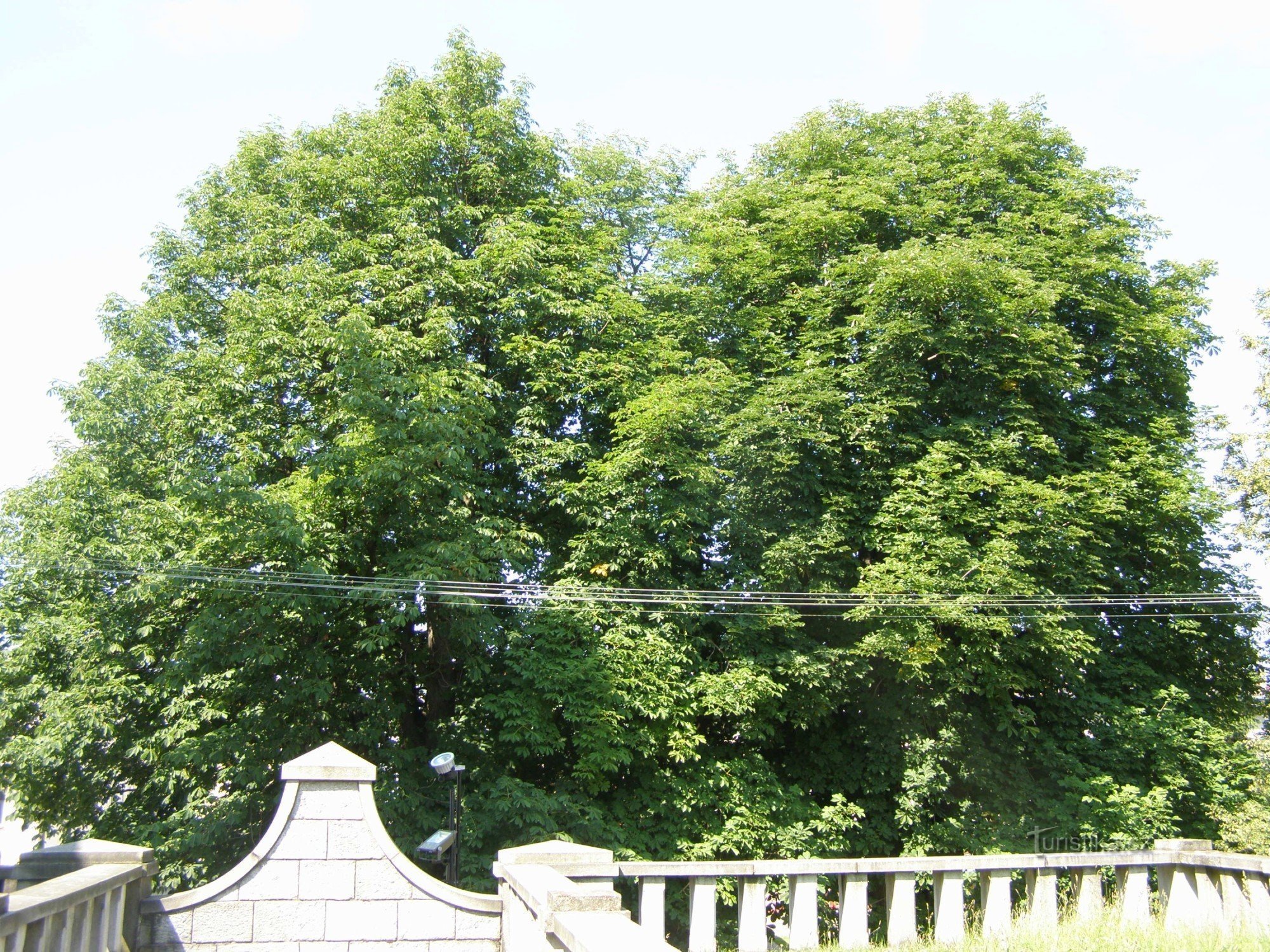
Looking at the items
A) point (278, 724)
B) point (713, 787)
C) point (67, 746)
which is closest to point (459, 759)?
point (278, 724)

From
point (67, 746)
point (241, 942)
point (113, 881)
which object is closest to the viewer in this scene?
point (113, 881)

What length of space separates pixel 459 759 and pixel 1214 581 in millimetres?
13507

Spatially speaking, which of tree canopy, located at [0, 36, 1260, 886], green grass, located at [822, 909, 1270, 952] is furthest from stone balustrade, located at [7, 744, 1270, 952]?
tree canopy, located at [0, 36, 1260, 886]

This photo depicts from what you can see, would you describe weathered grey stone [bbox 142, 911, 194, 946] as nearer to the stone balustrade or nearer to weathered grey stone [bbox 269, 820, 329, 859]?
the stone balustrade

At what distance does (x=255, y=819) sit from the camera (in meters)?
14.3

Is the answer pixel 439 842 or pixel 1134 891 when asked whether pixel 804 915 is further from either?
pixel 1134 891

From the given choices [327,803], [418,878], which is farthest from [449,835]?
[327,803]

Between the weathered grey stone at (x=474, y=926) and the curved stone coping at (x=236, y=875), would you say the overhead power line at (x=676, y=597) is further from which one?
the weathered grey stone at (x=474, y=926)

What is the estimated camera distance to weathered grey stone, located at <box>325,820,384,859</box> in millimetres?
7109

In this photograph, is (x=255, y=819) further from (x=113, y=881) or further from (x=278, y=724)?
(x=113, y=881)

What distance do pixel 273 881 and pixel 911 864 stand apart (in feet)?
16.6

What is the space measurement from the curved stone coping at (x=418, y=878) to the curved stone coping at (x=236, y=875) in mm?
474

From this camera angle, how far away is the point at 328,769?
7.15 m

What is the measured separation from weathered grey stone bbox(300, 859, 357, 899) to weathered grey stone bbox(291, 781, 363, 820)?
0.29 m
